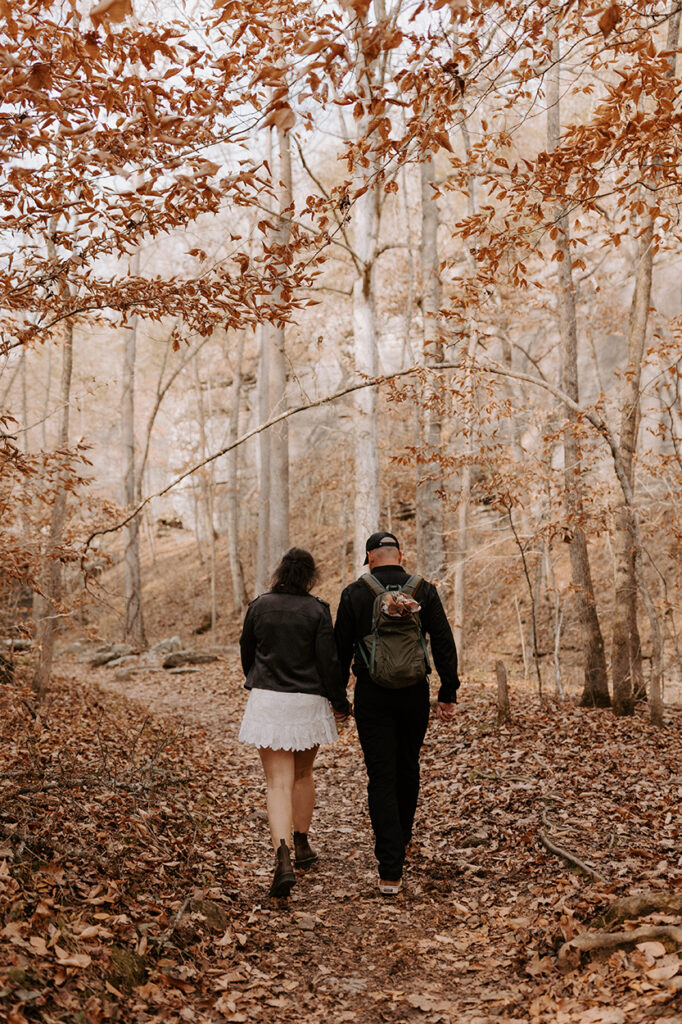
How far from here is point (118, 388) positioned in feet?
129

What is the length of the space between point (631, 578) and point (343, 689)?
5356 mm

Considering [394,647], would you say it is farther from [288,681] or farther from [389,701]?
[288,681]

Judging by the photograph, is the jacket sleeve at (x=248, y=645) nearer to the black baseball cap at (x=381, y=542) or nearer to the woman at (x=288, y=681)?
the woman at (x=288, y=681)

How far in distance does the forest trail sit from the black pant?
0.32 meters

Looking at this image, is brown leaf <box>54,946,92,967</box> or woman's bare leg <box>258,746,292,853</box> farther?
woman's bare leg <box>258,746,292,853</box>

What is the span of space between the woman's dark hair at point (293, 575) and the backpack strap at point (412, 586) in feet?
2.12

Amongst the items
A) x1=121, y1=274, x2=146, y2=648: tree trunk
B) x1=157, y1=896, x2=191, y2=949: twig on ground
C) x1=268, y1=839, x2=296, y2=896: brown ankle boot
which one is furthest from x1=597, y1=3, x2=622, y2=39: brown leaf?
x1=121, y1=274, x2=146, y2=648: tree trunk

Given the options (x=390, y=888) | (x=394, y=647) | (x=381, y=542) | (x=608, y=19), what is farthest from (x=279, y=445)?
(x=608, y=19)

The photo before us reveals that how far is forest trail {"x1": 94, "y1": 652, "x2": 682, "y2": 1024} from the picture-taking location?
3.56 m

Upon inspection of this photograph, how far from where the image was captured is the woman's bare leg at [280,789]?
507 centimetres

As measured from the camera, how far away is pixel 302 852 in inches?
214

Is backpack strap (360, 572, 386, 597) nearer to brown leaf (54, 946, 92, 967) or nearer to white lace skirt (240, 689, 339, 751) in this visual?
white lace skirt (240, 689, 339, 751)

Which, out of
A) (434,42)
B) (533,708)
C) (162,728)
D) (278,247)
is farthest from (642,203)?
(162,728)

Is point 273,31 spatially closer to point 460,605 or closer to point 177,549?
point 460,605
